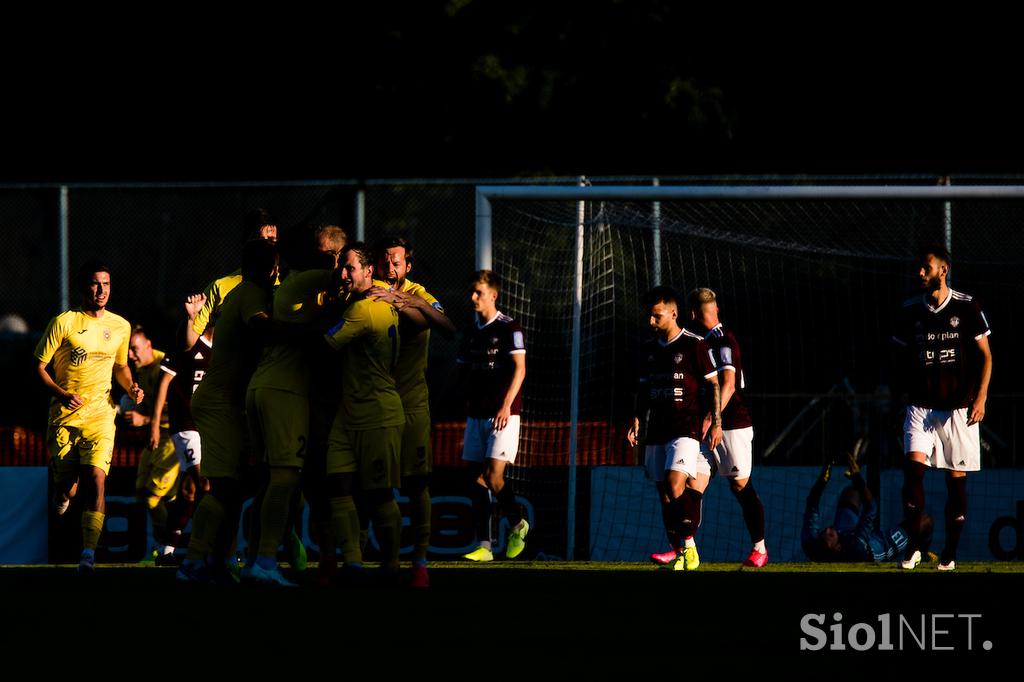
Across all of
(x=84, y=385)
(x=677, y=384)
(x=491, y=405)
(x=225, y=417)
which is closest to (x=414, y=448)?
(x=225, y=417)

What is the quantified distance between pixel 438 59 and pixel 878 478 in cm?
924

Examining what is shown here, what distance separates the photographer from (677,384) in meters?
10.9

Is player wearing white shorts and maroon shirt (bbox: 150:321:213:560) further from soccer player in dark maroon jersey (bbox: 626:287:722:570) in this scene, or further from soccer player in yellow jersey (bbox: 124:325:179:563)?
soccer player in dark maroon jersey (bbox: 626:287:722:570)

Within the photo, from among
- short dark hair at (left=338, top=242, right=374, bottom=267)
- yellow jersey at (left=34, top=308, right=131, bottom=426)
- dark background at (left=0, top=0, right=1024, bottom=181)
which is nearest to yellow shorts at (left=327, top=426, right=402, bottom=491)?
A: short dark hair at (left=338, top=242, right=374, bottom=267)

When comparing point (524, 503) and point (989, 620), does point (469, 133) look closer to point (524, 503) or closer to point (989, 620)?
point (524, 503)

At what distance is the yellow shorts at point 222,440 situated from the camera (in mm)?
8359

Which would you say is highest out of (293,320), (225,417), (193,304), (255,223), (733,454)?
(255,223)

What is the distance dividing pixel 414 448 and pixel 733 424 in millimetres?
3514

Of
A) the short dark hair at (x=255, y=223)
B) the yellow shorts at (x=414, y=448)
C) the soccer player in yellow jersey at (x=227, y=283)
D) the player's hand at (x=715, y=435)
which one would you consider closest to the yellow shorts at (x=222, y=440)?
the soccer player in yellow jersey at (x=227, y=283)

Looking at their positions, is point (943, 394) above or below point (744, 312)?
→ below

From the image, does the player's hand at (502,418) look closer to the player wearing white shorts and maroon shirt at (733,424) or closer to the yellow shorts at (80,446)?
the player wearing white shorts and maroon shirt at (733,424)

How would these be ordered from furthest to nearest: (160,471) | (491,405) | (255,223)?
(160,471), (491,405), (255,223)

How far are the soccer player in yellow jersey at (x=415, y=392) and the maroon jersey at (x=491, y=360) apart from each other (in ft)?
8.74

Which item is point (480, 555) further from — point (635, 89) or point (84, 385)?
point (635, 89)
